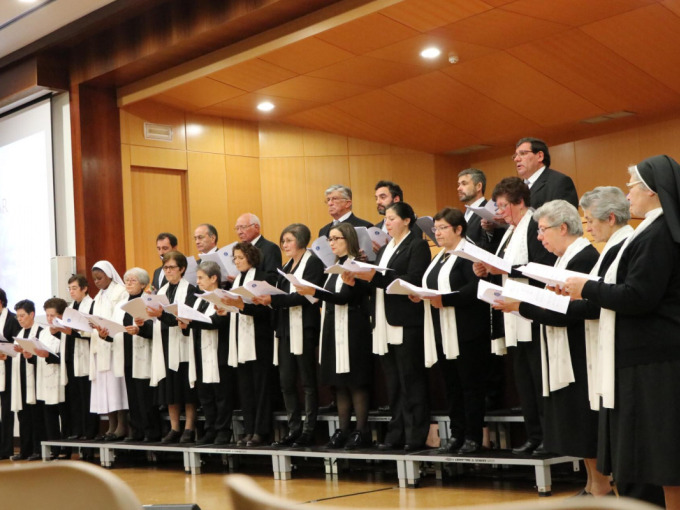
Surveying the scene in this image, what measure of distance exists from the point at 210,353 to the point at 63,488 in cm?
539

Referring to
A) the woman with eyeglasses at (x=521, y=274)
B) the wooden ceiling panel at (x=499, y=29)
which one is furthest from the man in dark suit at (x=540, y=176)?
the wooden ceiling panel at (x=499, y=29)

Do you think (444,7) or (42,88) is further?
(42,88)

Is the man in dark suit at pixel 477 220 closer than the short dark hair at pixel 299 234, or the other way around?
the man in dark suit at pixel 477 220

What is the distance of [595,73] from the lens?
9039 mm

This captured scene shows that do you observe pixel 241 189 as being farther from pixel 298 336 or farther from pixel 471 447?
pixel 471 447

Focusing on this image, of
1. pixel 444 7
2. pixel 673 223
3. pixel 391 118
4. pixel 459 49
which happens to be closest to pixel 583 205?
pixel 673 223

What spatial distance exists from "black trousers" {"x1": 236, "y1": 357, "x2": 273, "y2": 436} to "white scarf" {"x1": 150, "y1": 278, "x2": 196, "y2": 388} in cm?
53

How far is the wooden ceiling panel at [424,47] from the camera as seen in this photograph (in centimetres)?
827

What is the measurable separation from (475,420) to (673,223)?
2222 mm

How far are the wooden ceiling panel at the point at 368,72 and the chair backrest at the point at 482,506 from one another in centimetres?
786

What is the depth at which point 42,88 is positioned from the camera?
9.65 meters

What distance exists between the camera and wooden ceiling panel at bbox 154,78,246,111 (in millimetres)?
9445

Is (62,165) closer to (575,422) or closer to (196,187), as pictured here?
(196,187)

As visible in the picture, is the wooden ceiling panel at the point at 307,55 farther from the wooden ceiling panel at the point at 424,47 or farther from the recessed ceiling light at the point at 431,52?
the recessed ceiling light at the point at 431,52
